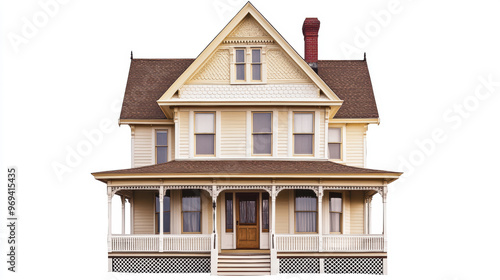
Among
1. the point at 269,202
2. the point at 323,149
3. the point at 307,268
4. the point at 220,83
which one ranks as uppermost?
the point at 220,83

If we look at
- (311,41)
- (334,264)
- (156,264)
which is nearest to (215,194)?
(156,264)

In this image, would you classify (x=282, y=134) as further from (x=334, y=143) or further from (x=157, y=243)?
(x=157, y=243)

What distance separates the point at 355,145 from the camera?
32.1 metres

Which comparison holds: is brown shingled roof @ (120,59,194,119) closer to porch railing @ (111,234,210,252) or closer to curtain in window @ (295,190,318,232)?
porch railing @ (111,234,210,252)

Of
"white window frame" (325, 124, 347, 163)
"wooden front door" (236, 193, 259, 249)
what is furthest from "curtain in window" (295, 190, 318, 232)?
"white window frame" (325, 124, 347, 163)

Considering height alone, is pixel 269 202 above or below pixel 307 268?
above

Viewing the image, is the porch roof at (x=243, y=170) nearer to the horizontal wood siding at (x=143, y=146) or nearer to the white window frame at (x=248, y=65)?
the horizontal wood siding at (x=143, y=146)

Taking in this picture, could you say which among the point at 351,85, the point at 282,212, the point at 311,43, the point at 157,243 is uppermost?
the point at 311,43

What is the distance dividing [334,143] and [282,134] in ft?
10.2

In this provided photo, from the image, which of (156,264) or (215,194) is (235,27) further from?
(156,264)

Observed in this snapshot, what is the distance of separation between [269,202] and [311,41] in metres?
8.08

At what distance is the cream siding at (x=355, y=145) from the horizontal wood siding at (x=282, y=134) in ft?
11.2

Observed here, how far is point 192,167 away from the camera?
28.5 metres

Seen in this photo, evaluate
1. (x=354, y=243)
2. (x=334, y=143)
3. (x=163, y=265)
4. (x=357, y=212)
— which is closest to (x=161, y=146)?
(x=163, y=265)
